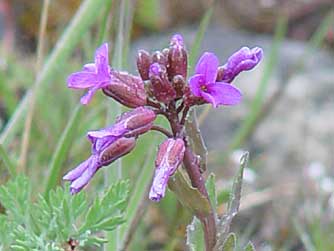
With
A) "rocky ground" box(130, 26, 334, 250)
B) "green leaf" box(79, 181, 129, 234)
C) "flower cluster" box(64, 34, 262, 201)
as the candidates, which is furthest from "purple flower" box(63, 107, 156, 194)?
"rocky ground" box(130, 26, 334, 250)

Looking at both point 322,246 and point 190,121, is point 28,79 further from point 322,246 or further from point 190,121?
point 190,121

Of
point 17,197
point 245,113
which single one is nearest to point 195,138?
point 17,197

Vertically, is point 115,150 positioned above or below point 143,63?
below

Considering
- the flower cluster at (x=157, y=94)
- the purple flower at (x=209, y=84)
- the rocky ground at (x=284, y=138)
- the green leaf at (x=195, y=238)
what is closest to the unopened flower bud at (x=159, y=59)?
the flower cluster at (x=157, y=94)

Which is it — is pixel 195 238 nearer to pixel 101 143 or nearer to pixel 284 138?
pixel 101 143

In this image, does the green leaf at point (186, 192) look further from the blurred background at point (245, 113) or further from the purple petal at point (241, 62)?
the blurred background at point (245, 113)

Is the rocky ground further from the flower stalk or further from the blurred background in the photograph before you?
the flower stalk
